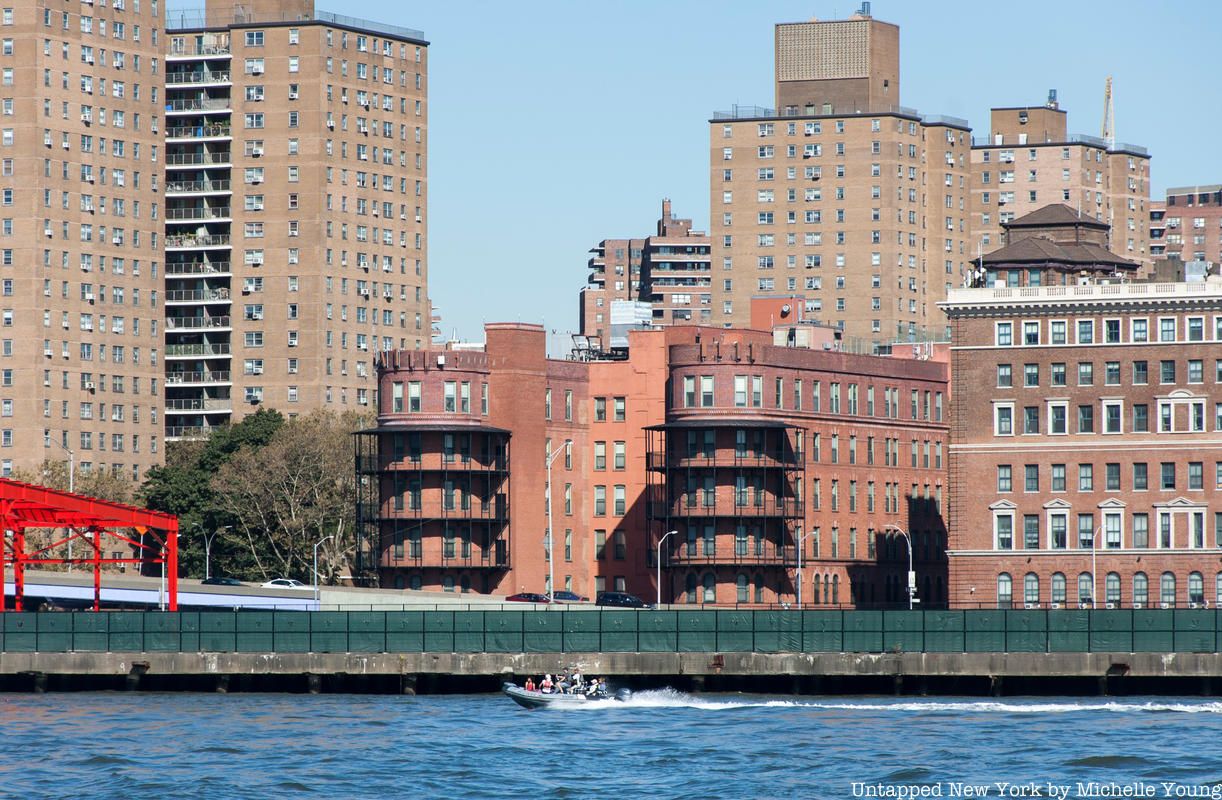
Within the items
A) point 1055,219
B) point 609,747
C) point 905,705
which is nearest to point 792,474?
point 1055,219

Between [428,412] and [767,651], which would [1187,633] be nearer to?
[767,651]

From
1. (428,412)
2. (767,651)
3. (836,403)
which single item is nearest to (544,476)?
(428,412)

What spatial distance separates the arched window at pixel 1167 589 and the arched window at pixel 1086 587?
4.31 m

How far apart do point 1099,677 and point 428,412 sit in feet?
234

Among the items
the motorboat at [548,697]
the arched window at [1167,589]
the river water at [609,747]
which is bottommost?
the river water at [609,747]

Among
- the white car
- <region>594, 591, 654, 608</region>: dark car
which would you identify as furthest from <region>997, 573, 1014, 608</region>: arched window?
the white car

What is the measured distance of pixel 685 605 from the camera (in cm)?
16312

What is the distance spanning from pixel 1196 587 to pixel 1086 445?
459 inches

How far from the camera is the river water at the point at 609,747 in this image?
8319 cm

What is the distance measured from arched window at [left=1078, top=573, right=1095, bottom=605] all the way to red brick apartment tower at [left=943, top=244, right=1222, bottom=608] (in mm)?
131

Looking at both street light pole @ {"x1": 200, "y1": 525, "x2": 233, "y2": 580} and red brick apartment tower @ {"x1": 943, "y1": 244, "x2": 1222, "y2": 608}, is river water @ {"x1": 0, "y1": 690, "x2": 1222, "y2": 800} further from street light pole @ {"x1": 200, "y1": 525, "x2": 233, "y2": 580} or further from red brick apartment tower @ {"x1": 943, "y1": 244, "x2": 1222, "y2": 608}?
street light pole @ {"x1": 200, "y1": 525, "x2": 233, "y2": 580}

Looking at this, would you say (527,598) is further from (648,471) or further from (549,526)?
(648,471)

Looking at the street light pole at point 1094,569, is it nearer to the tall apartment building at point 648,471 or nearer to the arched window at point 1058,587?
the arched window at point 1058,587

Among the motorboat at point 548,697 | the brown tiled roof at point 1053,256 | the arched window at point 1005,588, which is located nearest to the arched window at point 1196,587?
the arched window at point 1005,588
